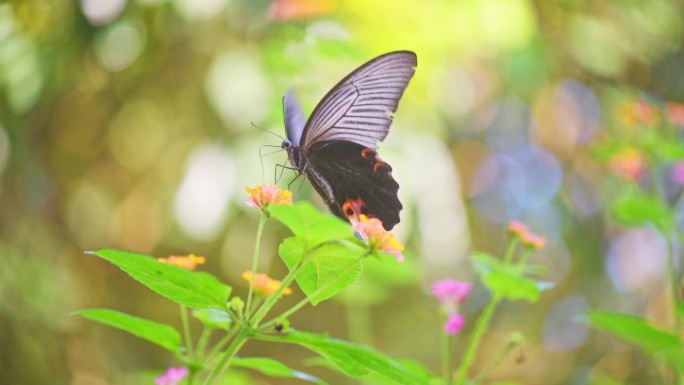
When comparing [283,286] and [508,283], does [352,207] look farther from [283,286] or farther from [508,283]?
[283,286]

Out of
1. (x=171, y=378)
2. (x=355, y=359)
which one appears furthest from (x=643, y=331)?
(x=171, y=378)

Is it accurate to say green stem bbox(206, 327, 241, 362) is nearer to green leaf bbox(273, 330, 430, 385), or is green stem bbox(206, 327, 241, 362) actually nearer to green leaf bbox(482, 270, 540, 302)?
green leaf bbox(273, 330, 430, 385)

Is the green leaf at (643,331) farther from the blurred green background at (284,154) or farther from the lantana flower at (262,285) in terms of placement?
the blurred green background at (284,154)

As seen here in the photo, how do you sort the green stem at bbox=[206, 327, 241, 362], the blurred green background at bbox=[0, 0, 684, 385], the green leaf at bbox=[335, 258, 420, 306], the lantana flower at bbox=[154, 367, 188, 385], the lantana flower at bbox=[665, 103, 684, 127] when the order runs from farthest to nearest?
the blurred green background at bbox=[0, 0, 684, 385] → the lantana flower at bbox=[665, 103, 684, 127] → the green leaf at bbox=[335, 258, 420, 306] → the lantana flower at bbox=[154, 367, 188, 385] → the green stem at bbox=[206, 327, 241, 362]

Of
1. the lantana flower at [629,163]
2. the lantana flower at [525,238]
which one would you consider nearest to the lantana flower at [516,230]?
the lantana flower at [525,238]

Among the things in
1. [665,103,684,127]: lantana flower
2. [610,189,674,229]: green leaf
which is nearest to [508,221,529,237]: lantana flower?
[610,189,674,229]: green leaf

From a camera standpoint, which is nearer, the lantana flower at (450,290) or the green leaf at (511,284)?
the green leaf at (511,284)
